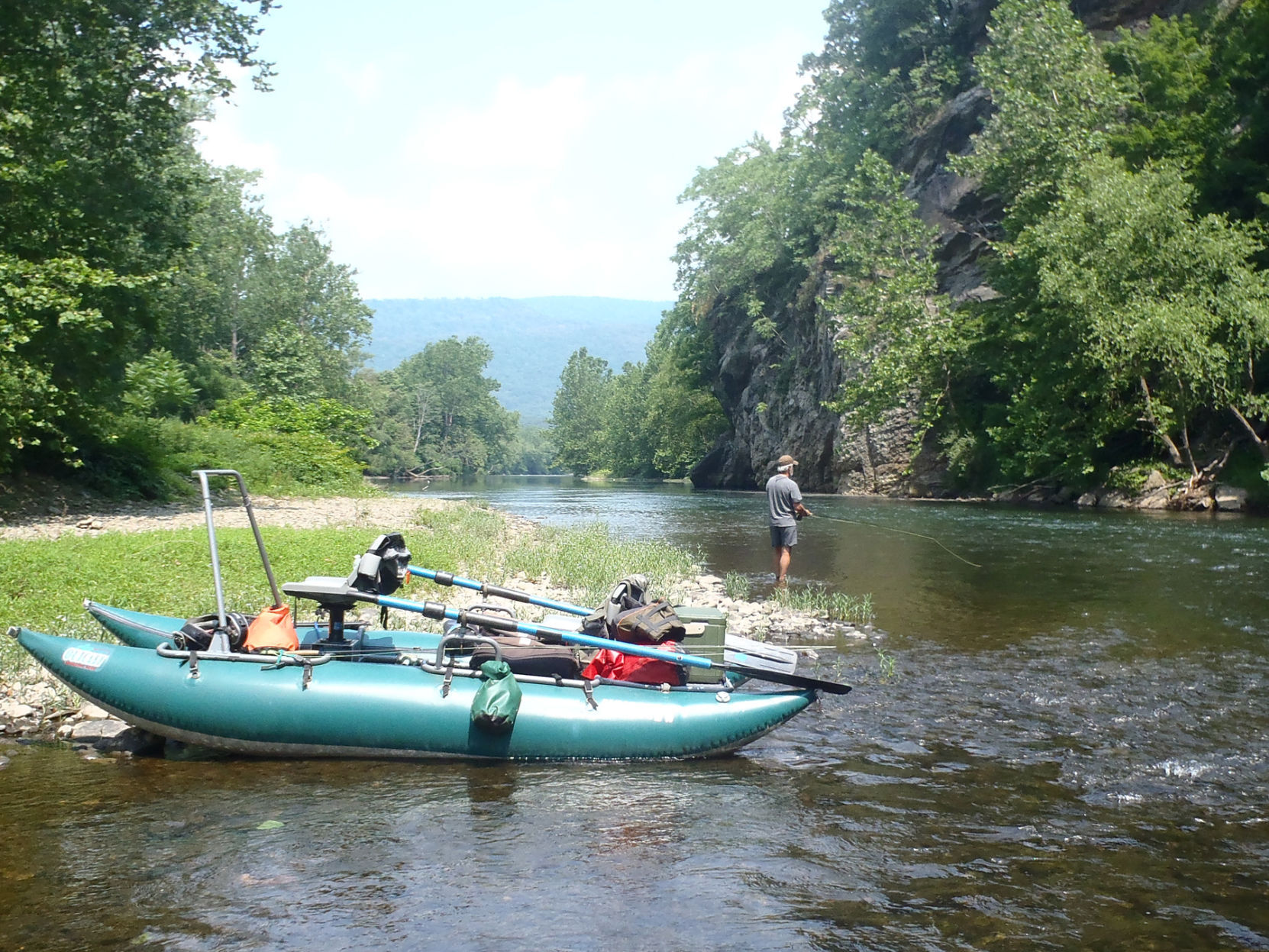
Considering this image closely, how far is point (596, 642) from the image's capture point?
7.30m

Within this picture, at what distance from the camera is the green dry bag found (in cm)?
695

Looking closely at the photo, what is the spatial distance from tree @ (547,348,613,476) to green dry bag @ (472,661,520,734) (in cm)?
12229

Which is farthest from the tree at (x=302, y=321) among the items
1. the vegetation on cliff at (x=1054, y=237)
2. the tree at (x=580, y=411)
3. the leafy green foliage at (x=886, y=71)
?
the tree at (x=580, y=411)

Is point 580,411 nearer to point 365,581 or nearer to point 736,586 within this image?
point 736,586

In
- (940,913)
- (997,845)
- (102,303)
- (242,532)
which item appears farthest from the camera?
(102,303)

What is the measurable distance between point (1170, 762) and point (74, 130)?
2185cm

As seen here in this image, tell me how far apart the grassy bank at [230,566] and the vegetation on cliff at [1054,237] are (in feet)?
62.4

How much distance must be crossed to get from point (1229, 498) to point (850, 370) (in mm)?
20775

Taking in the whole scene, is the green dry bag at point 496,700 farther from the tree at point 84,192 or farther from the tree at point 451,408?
the tree at point 451,408

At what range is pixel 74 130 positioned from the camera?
20.1m

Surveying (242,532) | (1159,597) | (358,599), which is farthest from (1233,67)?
(358,599)

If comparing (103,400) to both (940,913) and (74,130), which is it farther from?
(940,913)

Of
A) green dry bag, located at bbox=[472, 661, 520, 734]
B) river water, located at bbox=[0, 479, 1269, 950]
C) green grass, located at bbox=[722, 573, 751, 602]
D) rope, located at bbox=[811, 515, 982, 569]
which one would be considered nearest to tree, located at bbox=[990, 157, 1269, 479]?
rope, located at bbox=[811, 515, 982, 569]

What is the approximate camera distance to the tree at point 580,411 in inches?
5315
